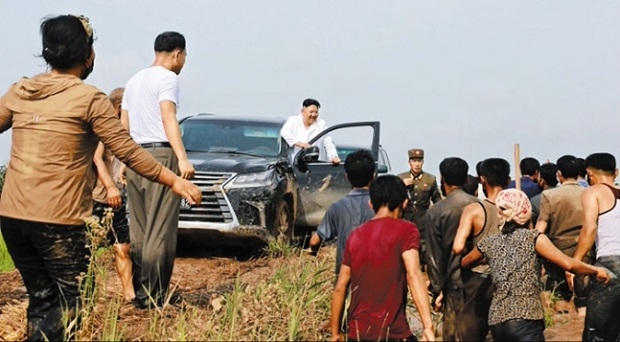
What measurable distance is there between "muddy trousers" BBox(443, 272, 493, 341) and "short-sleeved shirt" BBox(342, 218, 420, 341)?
151 centimetres

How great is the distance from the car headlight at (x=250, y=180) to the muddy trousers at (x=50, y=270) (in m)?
5.65

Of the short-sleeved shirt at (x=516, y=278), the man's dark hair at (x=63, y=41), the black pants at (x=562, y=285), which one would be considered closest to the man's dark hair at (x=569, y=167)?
the black pants at (x=562, y=285)

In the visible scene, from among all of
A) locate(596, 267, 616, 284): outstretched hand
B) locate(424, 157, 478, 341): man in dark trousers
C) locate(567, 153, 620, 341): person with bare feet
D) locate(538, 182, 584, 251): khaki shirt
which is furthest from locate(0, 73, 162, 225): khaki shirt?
locate(538, 182, 584, 251): khaki shirt

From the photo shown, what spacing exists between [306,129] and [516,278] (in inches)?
252

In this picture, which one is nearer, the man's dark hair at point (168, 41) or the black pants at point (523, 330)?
the black pants at point (523, 330)

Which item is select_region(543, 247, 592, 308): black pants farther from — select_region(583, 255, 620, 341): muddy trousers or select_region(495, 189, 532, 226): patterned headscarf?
select_region(495, 189, 532, 226): patterned headscarf

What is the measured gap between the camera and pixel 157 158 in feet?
23.2

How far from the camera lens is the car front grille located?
11.1 meters

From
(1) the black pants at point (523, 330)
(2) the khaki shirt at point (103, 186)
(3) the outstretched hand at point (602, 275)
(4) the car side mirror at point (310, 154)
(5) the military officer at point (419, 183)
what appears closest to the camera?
(1) the black pants at point (523, 330)

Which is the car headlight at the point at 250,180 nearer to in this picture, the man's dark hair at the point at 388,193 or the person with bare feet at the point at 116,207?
the person with bare feet at the point at 116,207

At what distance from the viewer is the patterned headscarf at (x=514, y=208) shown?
6.09 meters

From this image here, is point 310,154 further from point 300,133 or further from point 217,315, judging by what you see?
point 217,315

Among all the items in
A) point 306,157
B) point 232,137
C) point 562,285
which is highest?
point 232,137

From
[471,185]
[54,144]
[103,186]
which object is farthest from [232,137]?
[54,144]
